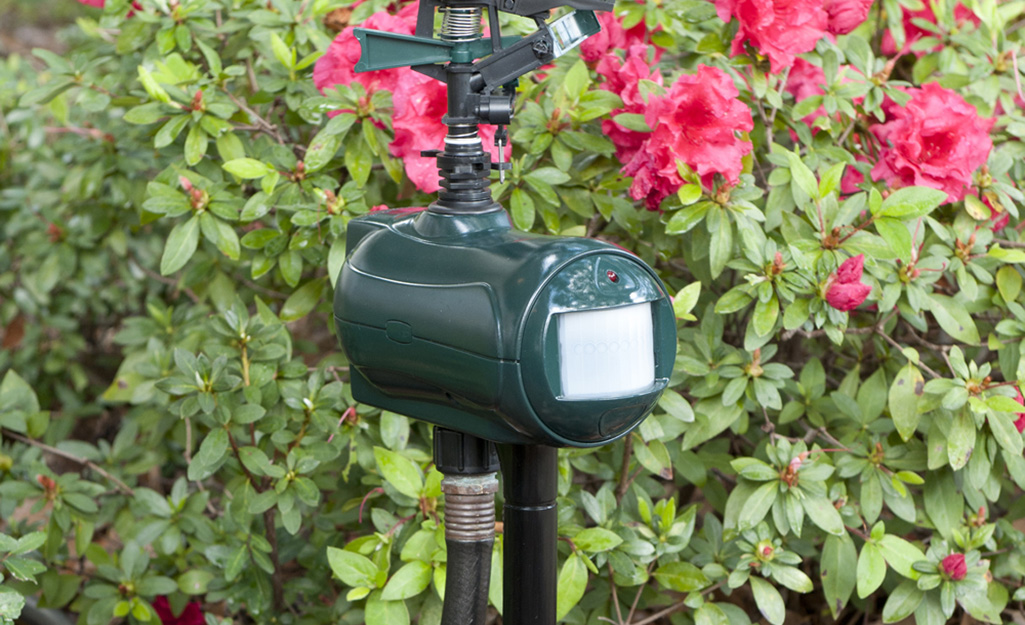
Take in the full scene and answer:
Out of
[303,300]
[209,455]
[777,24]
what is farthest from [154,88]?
[777,24]

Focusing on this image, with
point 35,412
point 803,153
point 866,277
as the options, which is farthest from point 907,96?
point 35,412

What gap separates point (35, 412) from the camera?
1.62 metres

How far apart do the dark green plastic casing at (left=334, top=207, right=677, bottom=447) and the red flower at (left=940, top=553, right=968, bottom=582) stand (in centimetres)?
62

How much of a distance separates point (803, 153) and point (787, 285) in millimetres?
351

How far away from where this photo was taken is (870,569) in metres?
1.27

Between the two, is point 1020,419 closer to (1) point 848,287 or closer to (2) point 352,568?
(1) point 848,287

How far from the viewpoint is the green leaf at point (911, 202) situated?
1.23 m

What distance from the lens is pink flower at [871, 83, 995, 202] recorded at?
1.31m

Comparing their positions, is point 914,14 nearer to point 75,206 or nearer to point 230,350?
point 230,350

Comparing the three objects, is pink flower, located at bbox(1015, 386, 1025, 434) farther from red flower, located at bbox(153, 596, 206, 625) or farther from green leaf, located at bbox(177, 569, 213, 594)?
red flower, located at bbox(153, 596, 206, 625)

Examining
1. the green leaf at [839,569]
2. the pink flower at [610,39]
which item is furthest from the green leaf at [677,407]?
the pink flower at [610,39]

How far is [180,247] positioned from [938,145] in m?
1.05

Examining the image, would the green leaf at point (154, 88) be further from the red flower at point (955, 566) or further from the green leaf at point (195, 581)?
the red flower at point (955, 566)

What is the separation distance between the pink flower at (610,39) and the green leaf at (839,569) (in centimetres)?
76
